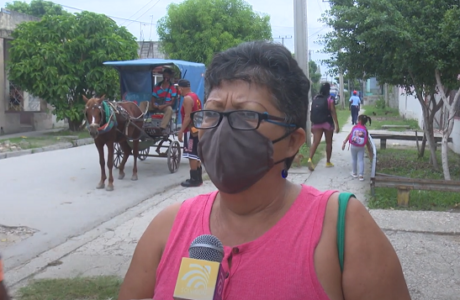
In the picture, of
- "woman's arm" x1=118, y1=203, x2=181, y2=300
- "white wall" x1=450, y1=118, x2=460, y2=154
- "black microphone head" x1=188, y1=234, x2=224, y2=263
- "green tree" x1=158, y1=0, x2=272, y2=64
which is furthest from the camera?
"green tree" x1=158, y1=0, x2=272, y2=64

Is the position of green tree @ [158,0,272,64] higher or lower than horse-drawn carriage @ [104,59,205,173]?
higher

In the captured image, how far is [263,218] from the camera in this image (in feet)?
6.07

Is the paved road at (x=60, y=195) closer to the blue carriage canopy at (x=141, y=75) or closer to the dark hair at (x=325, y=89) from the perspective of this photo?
the blue carriage canopy at (x=141, y=75)

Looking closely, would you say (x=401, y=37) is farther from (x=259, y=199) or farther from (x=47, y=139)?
(x=47, y=139)

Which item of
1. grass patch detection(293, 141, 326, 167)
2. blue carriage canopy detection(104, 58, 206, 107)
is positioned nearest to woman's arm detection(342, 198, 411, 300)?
grass patch detection(293, 141, 326, 167)

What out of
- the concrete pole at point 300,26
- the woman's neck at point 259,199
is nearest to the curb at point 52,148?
the concrete pole at point 300,26

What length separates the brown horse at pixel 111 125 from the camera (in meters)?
9.47

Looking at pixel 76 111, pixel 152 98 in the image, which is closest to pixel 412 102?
pixel 76 111

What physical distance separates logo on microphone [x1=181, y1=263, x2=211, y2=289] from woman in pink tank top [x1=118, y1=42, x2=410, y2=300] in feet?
0.90

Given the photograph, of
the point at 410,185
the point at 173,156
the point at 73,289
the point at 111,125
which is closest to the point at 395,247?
the point at 410,185

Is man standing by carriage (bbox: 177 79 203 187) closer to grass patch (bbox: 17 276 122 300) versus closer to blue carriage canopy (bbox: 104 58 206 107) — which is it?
blue carriage canopy (bbox: 104 58 206 107)

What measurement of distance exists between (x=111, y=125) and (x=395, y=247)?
5616 millimetres

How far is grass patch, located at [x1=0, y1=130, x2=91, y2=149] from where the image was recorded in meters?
16.6

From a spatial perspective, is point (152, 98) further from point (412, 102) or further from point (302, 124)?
point (412, 102)
